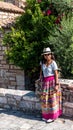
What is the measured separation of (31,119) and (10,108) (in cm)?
84

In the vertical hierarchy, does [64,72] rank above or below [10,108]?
above

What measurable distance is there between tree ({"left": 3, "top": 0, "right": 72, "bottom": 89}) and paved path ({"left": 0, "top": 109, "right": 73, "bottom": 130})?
227 centimetres

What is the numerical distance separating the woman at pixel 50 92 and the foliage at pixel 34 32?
2.12 m

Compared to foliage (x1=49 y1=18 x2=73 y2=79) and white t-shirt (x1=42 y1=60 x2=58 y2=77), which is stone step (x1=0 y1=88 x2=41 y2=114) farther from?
foliage (x1=49 y1=18 x2=73 y2=79)

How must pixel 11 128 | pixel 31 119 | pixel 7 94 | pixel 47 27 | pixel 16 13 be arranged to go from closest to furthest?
1. pixel 11 128
2. pixel 31 119
3. pixel 7 94
4. pixel 47 27
5. pixel 16 13

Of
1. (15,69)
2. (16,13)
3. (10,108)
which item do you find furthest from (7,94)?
(16,13)

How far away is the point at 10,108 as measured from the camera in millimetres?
6656

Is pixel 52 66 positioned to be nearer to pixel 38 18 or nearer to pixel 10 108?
pixel 10 108

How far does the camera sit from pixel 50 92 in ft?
19.1

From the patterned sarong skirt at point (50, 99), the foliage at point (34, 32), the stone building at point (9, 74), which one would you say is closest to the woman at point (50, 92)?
the patterned sarong skirt at point (50, 99)

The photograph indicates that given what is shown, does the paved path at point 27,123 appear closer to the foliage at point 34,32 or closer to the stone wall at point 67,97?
the stone wall at point 67,97

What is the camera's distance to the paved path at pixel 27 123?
5511 millimetres

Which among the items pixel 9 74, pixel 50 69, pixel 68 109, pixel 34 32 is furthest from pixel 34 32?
pixel 68 109

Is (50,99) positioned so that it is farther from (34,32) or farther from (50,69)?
(34,32)
